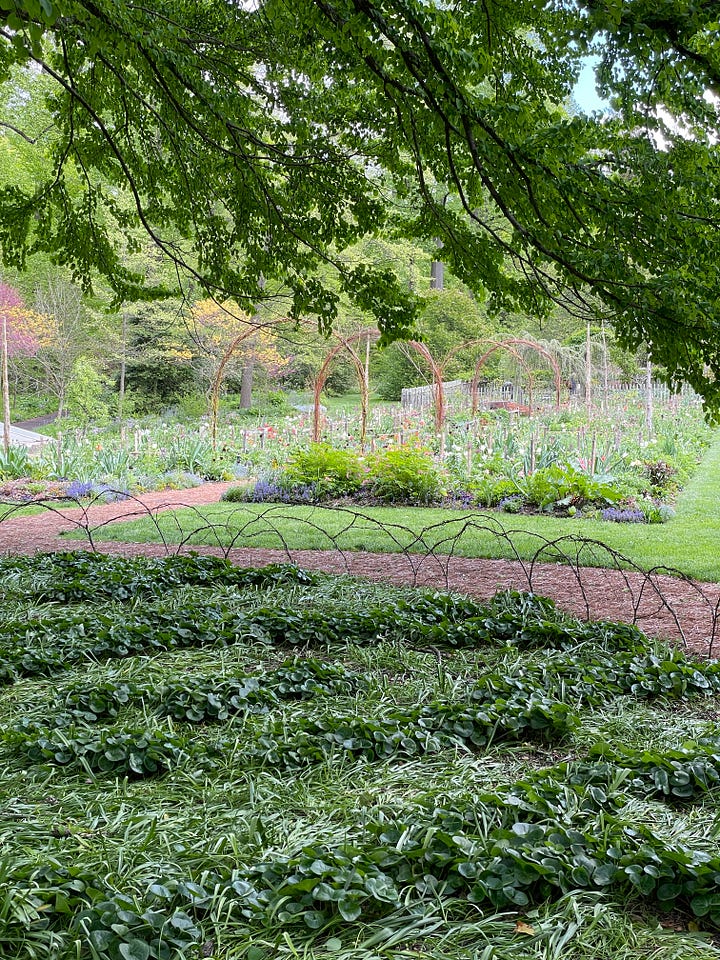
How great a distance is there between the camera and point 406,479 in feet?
31.5

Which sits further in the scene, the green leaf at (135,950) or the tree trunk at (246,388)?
the tree trunk at (246,388)

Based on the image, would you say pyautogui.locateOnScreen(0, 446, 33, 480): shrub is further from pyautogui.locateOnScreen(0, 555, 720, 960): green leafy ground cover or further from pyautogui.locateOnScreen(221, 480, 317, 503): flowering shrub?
pyautogui.locateOnScreen(0, 555, 720, 960): green leafy ground cover

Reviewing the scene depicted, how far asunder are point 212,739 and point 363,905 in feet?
3.66

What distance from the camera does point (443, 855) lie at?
2.17 meters

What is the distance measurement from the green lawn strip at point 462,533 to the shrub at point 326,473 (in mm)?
516

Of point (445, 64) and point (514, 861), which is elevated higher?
point (445, 64)

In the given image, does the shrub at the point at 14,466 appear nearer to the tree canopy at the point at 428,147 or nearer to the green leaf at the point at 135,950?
the tree canopy at the point at 428,147

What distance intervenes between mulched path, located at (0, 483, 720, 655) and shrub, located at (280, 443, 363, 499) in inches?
103

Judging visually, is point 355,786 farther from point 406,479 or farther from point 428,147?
point 406,479

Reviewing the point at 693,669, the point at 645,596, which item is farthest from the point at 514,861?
the point at 645,596

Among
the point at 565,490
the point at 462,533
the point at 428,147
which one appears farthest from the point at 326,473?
the point at 428,147

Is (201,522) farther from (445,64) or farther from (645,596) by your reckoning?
(445,64)

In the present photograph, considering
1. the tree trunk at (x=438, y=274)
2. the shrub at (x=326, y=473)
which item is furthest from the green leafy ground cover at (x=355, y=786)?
the tree trunk at (x=438, y=274)

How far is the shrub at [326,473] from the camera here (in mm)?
Answer: 9906
